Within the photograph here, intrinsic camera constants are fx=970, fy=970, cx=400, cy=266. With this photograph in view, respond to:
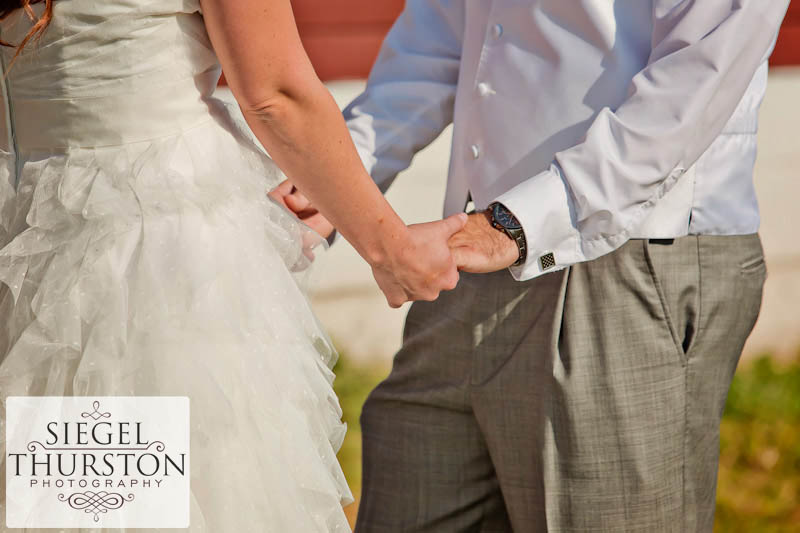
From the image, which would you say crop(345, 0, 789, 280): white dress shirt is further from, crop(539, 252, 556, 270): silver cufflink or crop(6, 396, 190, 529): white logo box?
crop(6, 396, 190, 529): white logo box

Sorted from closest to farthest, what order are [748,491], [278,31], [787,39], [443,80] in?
[278,31] → [443,80] → [748,491] → [787,39]

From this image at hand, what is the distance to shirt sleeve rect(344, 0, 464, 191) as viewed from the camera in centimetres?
198

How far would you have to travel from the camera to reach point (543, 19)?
1666 millimetres

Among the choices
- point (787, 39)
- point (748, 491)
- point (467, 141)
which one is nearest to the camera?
point (467, 141)

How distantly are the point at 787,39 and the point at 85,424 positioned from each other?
454 cm

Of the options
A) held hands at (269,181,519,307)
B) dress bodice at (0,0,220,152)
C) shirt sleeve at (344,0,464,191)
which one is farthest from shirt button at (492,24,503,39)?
dress bodice at (0,0,220,152)

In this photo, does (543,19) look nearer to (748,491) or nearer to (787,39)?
(748,491)

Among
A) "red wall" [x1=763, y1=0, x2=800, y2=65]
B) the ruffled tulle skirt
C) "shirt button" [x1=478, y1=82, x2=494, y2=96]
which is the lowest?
the ruffled tulle skirt

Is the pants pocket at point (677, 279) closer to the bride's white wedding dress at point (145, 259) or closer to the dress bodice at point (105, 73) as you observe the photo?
the bride's white wedding dress at point (145, 259)

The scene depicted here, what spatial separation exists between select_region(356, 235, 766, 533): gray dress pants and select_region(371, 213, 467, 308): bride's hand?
0.21 metres

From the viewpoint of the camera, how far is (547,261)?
161 cm

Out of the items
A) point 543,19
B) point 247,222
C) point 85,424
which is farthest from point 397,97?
point 85,424

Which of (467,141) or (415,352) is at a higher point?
(467,141)

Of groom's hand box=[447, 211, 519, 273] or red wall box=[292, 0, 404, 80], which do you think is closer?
groom's hand box=[447, 211, 519, 273]
